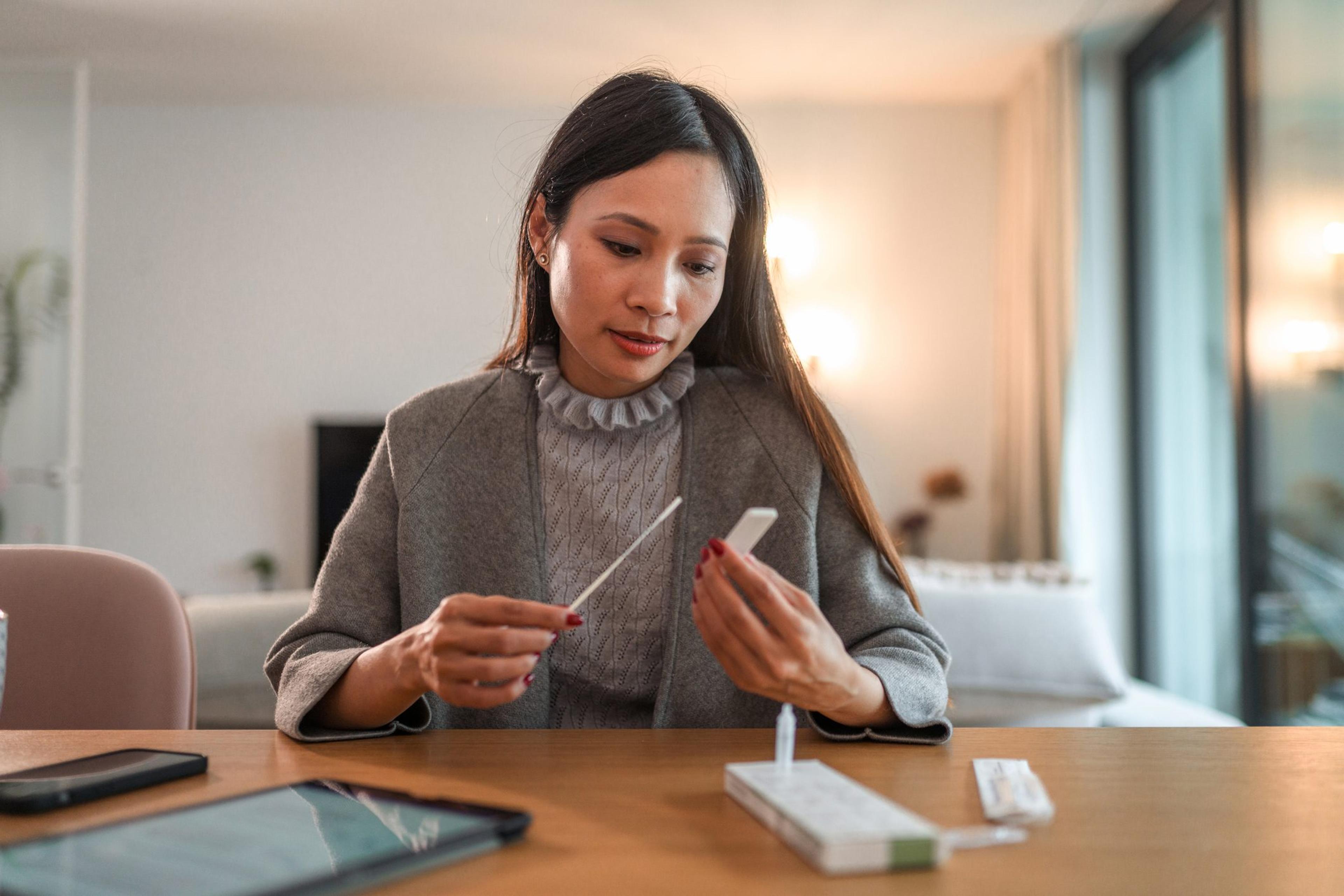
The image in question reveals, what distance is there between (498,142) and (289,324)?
1.26 metres

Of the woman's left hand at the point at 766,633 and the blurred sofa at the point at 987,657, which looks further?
the blurred sofa at the point at 987,657

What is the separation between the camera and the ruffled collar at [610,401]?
1139 millimetres

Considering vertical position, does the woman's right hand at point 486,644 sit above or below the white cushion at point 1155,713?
above

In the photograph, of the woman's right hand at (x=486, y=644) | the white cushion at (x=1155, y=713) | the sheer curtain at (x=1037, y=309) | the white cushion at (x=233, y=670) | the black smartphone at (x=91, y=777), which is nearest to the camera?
the black smartphone at (x=91, y=777)

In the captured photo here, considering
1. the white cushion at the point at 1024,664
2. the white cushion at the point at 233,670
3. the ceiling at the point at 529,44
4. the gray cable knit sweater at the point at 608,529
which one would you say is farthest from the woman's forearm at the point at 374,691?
the ceiling at the point at 529,44

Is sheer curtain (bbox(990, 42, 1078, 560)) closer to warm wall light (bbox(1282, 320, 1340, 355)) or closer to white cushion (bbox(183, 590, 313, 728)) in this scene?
warm wall light (bbox(1282, 320, 1340, 355))

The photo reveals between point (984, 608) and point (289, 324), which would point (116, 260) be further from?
point (984, 608)

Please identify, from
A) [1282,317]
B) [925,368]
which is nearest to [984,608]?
[1282,317]

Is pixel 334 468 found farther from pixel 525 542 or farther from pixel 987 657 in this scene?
pixel 525 542

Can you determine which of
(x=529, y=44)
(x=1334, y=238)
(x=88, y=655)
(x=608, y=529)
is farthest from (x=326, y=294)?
(x=608, y=529)

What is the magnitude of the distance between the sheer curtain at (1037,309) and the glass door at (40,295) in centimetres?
369

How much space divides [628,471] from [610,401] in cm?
7

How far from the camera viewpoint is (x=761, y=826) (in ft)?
1.93

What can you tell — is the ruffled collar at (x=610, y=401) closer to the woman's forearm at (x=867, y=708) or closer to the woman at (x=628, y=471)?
the woman at (x=628, y=471)
